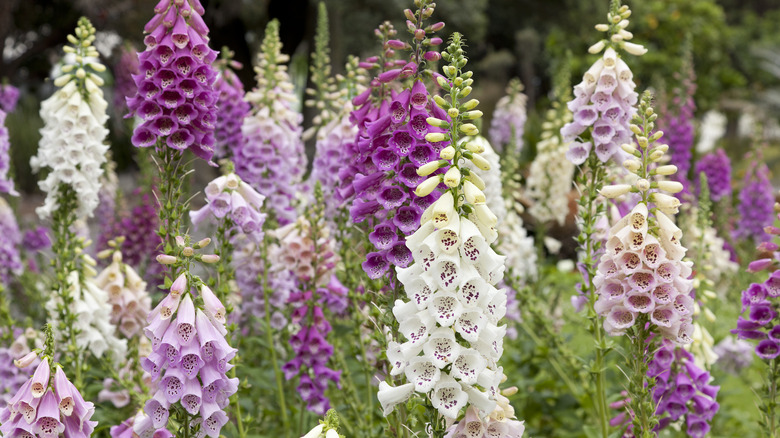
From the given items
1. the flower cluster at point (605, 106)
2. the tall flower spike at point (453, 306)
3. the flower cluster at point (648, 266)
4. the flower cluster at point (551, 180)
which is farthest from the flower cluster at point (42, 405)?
the flower cluster at point (551, 180)

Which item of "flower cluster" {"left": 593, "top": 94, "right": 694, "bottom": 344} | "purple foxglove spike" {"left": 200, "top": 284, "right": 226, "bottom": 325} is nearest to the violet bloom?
"purple foxglove spike" {"left": 200, "top": 284, "right": 226, "bottom": 325}

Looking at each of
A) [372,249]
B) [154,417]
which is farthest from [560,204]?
[154,417]

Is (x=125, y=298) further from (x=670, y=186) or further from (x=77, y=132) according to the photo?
(x=670, y=186)

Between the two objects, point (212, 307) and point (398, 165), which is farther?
point (398, 165)

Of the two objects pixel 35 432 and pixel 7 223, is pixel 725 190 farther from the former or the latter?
pixel 35 432

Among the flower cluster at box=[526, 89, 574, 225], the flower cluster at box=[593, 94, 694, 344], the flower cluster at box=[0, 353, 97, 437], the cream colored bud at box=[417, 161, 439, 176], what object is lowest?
the flower cluster at box=[593, 94, 694, 344]

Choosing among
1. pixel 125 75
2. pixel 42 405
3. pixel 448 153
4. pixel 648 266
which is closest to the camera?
pixel 448 153

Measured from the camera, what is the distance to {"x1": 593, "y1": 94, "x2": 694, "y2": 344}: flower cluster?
2939mm

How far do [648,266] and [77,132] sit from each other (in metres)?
2.99

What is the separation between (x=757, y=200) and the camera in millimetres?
7918

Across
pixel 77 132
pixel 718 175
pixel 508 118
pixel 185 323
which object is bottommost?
pixel 185 323

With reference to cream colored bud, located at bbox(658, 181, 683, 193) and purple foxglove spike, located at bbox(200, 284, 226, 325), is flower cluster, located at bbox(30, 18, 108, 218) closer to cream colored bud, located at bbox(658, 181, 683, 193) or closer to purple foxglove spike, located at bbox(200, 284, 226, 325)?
purple foxglove spike, located at bbox(200, 284, 226, 325)

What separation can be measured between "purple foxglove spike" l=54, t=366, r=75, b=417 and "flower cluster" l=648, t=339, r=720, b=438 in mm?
2636

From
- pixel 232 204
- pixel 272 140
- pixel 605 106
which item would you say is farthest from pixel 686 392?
pixel 272 140
